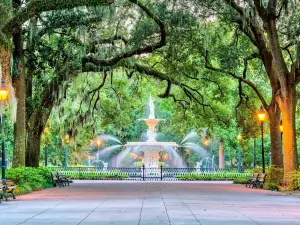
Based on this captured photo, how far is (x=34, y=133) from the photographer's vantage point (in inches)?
1236

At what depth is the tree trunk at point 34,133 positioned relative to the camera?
3125cm

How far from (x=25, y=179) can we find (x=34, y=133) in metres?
5.77

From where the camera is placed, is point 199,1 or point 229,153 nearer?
point 199,1

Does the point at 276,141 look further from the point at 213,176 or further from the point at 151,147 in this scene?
the point at 151,147

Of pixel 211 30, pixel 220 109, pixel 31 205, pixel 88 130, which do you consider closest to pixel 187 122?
pixel 220 109

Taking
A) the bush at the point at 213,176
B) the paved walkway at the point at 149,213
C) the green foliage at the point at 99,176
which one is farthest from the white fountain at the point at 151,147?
the paved walkway at the point at 149,213

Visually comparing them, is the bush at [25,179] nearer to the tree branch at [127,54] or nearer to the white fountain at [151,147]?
the tree branch at [127,54]

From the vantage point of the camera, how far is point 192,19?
91.7 feet

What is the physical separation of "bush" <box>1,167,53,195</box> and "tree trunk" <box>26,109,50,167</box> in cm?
266

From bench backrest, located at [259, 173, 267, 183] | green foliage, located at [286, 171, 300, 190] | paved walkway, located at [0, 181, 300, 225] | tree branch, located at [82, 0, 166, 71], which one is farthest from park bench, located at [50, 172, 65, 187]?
green foliage, located at [286, 171, 300, 190]

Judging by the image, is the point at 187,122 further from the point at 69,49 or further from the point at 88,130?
the point at 69,49

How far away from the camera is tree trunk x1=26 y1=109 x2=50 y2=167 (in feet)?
103

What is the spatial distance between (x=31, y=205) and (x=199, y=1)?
553 inches

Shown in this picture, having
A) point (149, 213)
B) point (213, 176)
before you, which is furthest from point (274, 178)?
point (213, 176)
